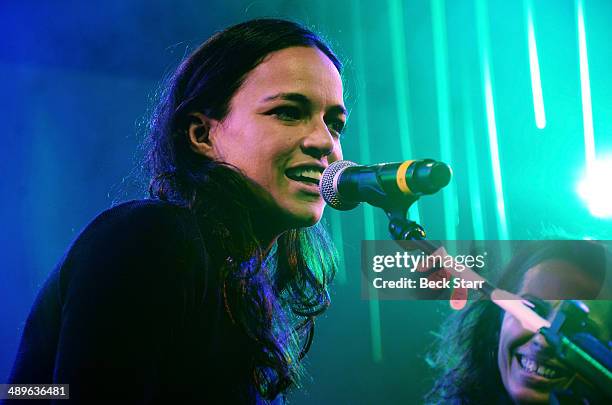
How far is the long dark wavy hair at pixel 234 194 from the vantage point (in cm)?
134

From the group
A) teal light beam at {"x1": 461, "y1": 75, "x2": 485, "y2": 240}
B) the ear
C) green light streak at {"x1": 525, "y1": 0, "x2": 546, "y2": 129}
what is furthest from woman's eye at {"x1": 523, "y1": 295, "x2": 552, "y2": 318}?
green light streak at {"x1": 525, "y1": 0, "x2": 546, "y2": 129}

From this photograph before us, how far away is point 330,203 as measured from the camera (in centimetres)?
126

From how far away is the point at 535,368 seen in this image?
7.09 feet

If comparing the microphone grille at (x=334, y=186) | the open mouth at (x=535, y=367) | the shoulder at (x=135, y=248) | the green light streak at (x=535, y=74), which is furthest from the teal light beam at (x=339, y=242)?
the shoulder at (x=135, y=248)

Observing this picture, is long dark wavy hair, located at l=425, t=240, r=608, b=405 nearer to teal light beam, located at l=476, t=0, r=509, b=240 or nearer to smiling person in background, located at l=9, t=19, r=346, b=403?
teal light beam, located at l=476, t=0, r=509, b=240

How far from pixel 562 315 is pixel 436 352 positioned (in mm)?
1741

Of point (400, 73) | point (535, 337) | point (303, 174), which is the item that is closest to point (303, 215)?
point (303, 174)

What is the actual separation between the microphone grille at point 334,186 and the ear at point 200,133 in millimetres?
403

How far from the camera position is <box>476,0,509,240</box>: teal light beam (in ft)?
9.16

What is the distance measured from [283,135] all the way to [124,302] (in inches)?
27.0

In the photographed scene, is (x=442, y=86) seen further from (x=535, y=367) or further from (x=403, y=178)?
(x=403, y=178)

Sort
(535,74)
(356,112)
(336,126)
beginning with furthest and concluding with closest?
(356,112) < (535,74) < (336,126)

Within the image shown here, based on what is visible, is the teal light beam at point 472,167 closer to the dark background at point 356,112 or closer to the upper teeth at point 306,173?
the dark background at point 356,112

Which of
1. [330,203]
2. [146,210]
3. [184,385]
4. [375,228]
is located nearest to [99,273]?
[146,210]
